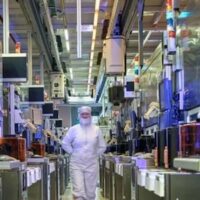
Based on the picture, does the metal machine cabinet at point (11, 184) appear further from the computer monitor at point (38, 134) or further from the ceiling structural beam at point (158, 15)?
the computer monitor at point (38, 134)

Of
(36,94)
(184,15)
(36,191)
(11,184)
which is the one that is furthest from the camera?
(36,94)

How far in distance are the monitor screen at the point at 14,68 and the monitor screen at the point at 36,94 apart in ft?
10.2

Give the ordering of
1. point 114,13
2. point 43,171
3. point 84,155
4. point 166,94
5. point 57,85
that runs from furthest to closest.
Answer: point 57,85, point 114,13, point 84,155, point 43,171, point 166,94

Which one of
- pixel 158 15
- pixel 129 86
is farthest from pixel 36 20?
pixel 158 15

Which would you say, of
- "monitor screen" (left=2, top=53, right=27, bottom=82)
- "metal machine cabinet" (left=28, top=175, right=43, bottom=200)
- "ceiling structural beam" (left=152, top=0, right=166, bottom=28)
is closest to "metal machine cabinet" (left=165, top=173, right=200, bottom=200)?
"metal machine cabinet" (left=28, top=175, right=43, bottom=200)

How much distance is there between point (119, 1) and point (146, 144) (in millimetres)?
2598

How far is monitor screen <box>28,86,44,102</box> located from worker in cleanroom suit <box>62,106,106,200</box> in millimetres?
2583

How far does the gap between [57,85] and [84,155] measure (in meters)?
9.07

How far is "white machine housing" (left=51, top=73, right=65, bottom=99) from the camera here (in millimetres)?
15797

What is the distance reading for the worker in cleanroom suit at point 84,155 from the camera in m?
7.07

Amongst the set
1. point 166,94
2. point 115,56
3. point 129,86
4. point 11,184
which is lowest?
point 11,184

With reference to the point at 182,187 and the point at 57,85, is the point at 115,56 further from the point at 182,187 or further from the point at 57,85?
the point at 182,187

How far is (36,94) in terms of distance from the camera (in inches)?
383

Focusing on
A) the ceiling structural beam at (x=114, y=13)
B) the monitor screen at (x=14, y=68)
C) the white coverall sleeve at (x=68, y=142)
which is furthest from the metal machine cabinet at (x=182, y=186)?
the ceiling structural beam at (x=114, y=13)
